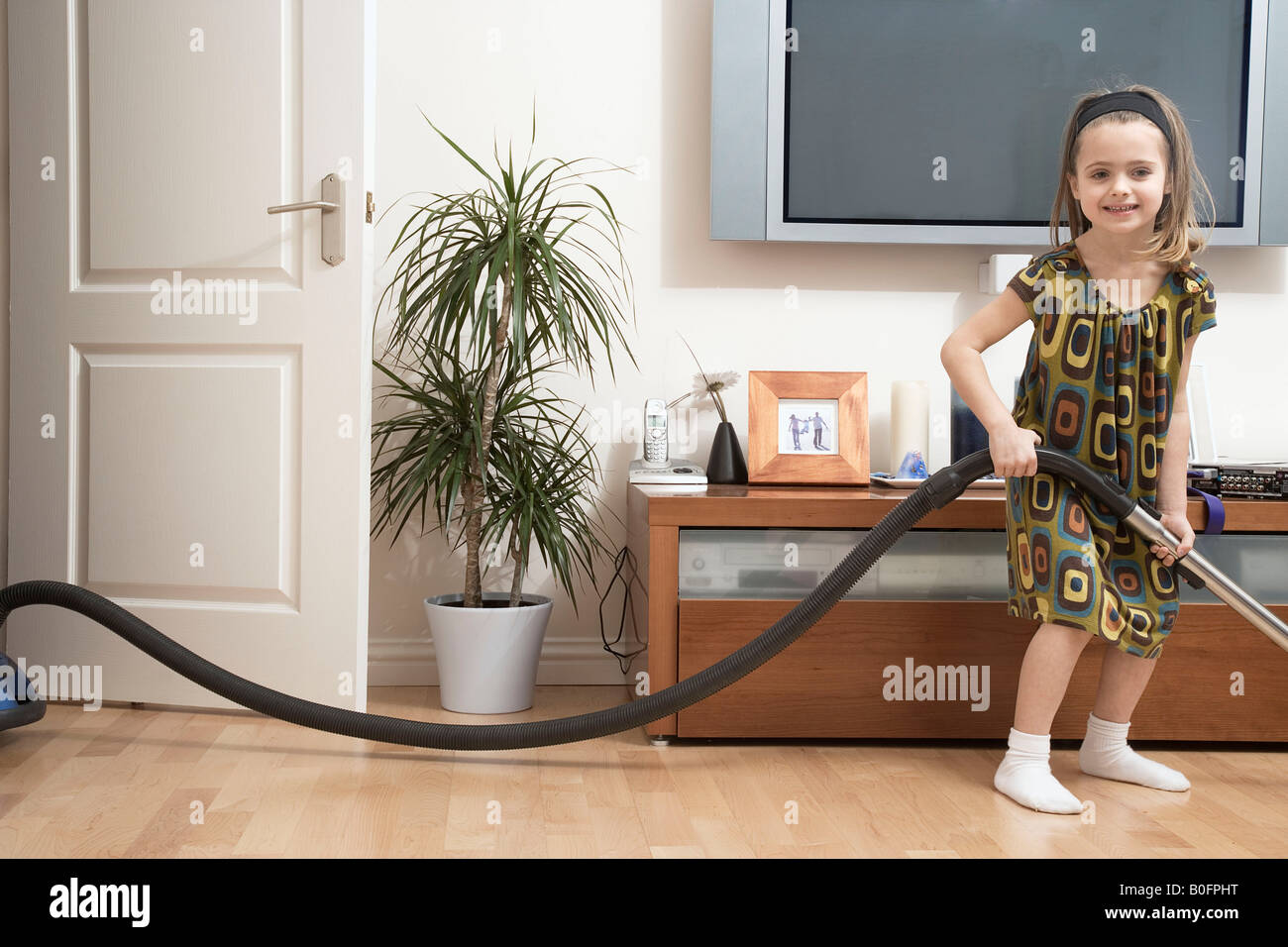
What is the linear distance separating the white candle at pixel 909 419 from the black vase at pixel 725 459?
1.16 feet

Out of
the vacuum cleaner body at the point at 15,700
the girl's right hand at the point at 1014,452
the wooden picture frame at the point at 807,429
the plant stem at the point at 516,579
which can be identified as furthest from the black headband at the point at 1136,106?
the vacuum cleaner body at the point at 15,700

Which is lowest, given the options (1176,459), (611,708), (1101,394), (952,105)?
(611,708)

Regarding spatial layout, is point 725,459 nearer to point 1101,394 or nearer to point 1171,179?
point 1101,394

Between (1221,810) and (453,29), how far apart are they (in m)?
2.24

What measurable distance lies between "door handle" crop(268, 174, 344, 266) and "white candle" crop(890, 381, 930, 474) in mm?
1242

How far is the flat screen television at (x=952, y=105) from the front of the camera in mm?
2441

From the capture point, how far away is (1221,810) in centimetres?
169

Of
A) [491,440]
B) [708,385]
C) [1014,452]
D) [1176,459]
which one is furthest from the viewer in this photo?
[708,385]

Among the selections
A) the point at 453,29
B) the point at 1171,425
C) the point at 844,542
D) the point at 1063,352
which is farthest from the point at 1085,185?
the point at 453,29

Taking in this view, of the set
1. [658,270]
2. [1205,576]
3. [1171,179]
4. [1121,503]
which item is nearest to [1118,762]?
[1205,576]

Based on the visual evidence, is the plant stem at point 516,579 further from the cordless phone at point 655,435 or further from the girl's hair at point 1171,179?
the girl's hair at point 1171,179

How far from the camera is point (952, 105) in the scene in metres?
2.47

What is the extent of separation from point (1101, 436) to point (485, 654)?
1248mm
